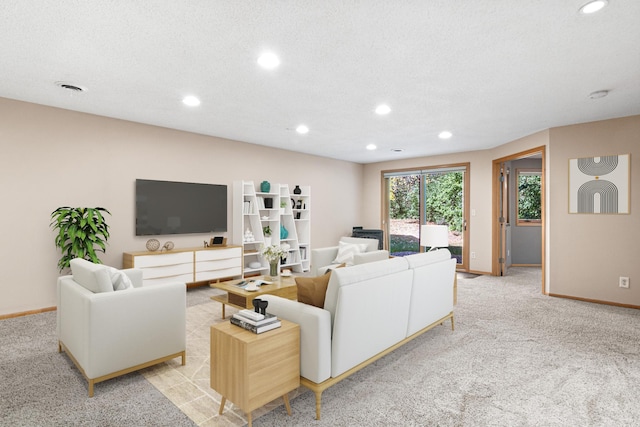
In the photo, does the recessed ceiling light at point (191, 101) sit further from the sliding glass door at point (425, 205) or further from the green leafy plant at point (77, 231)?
the sliding glass door at point (425, 205)

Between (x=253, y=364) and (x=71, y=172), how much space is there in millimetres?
3997

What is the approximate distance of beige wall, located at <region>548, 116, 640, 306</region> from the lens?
451 centimetres

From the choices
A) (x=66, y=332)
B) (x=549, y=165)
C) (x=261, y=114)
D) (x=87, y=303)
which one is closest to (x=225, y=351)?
(x=87, y=303)

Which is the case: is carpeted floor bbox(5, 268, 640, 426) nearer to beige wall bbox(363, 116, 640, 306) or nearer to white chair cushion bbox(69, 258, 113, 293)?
white chair cushion bbox(69, 258, 113, 293)

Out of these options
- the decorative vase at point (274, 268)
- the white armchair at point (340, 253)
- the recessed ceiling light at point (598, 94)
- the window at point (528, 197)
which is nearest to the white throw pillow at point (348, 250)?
the white armchair at point (340, 253)

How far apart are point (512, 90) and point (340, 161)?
494cm

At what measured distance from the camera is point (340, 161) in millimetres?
8266

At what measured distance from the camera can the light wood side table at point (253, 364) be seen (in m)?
1.91

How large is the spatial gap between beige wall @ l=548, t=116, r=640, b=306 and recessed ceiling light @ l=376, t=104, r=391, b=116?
8.98ft

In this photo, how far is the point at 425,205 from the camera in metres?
8.03

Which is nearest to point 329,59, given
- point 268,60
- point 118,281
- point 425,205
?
point 268,60

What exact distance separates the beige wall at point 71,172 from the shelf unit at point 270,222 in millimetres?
316

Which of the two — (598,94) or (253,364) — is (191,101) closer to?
(253,364)

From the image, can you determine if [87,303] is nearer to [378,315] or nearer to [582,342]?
[378,315]
